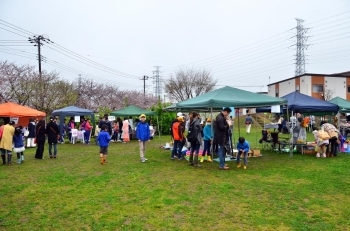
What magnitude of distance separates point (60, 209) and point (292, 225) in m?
3.86

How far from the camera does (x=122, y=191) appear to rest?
6016 mm

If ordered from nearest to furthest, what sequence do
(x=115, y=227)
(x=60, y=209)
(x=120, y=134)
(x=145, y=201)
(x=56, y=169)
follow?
(x=115, y=227) → (x=60, y=209) → (x=145, y=201) → (x=56, y=169) → (x=120, y=134)

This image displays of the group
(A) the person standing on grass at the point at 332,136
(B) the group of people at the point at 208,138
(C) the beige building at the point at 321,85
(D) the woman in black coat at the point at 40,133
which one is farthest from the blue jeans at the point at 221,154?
(C) the beige building at the point at 321,85

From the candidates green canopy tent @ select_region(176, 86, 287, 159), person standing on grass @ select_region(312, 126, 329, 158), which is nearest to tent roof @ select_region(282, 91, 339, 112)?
person standing on grass @ select_region(312, 126, 329, 158)

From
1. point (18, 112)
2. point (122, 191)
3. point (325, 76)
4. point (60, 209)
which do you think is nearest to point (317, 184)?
point (122, 191)

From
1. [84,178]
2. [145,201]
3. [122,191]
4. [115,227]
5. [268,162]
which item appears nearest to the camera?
[115,227]

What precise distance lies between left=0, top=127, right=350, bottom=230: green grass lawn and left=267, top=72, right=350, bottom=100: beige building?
104 ft

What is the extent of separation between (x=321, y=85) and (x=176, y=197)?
38.7 metres

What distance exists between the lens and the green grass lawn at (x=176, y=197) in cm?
431

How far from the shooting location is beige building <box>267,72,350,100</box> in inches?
1476

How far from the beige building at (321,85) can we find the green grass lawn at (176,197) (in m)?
31.6

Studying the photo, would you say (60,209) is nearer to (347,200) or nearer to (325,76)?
(347,200)

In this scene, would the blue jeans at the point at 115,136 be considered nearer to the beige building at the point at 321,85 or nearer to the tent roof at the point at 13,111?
the tent roof at the point at 13,111

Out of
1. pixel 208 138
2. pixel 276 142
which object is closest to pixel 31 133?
pixel 208 138
